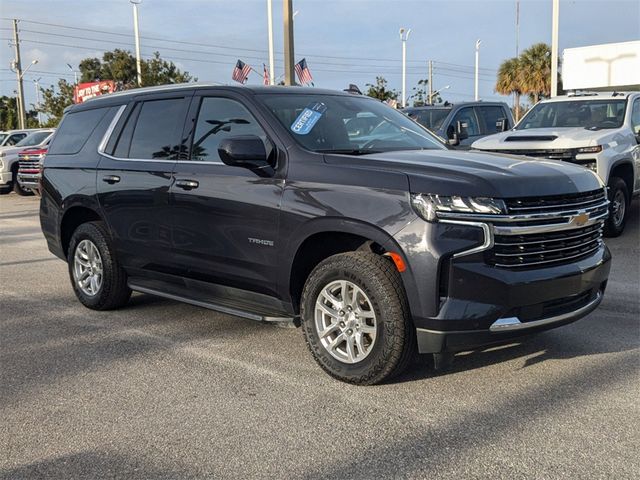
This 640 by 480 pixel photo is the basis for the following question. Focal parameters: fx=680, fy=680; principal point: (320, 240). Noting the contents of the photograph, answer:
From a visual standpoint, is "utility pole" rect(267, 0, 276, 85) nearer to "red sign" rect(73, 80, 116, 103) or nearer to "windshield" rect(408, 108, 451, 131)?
"red sign" rect(73, 80, 116, 103)

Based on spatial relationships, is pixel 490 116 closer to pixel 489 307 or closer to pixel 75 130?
pixel 75 130

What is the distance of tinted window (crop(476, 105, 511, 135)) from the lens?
527 inches

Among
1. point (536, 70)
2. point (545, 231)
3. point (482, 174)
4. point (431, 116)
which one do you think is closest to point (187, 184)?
point (482, 174)

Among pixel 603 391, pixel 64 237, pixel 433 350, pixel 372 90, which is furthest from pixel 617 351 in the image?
pixel 372 90

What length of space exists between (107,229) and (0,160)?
637 inches

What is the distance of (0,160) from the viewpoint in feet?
65.9

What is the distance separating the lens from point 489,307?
12.3ft

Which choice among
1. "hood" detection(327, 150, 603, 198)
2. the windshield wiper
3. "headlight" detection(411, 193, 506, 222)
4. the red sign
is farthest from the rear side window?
the red sign

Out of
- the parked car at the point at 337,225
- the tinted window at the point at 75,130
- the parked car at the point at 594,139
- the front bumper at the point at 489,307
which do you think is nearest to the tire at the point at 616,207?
the parked car at the point at 594,139

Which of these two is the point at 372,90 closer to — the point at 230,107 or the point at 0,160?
the point at 0,160

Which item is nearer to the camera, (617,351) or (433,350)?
Result: (433,350)

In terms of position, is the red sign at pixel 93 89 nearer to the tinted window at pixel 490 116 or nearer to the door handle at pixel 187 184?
the tinted window at pixel 490 116

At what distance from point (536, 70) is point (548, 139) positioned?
36394 mm

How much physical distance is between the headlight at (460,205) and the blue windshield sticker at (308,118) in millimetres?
1303
